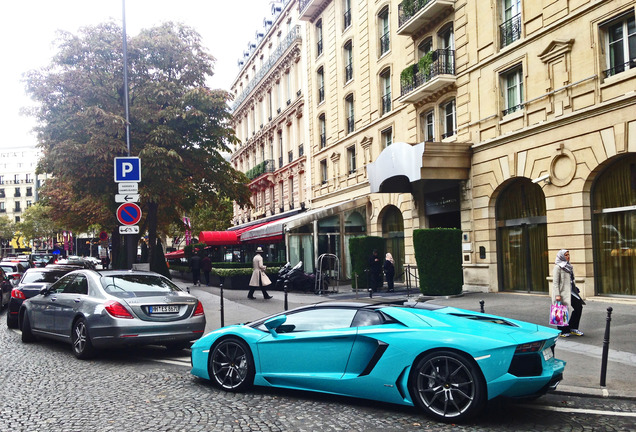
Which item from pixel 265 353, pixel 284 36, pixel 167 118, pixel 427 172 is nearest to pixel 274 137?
pixel 284 36

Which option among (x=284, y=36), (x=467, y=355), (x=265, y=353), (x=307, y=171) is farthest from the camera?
(x=284, y=36)

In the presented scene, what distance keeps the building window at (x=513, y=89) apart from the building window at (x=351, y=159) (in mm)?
11467

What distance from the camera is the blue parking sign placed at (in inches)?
570

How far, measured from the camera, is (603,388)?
22.7 feet

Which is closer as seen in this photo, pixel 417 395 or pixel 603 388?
pixel 417 395

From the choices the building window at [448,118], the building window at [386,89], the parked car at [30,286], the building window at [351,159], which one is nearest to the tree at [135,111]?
the building window at [351,159]

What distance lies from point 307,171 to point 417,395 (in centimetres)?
3018

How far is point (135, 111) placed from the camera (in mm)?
24391

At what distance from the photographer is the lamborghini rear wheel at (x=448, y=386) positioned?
5480 mm

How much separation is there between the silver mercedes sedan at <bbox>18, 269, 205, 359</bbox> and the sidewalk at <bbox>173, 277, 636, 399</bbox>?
276 centimetres

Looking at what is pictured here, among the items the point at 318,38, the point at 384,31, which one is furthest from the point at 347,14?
the point at 384,31

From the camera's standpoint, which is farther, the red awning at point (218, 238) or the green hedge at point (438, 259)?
the red awning at point (218, 238)

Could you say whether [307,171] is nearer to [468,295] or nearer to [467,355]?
[468,295]

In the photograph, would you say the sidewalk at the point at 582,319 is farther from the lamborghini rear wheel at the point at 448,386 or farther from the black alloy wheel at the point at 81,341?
the black alloy wheel at the point at 81,341
